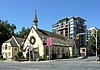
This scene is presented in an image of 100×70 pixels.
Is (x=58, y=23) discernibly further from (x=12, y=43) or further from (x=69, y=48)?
(x=12, y=43)

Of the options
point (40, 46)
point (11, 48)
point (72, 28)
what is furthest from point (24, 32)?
point (72, 28)

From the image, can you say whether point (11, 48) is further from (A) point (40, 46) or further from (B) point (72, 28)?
(B) point (72, 28)

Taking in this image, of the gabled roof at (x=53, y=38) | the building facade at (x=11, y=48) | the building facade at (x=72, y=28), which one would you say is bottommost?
the building facade at (x=11, y=48)

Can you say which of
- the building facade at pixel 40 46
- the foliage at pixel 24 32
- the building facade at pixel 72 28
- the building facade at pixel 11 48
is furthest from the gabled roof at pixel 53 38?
the building facade at pixel 72 28

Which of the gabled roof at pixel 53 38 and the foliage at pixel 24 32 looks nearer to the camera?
the gabled roof at pixel 53 38

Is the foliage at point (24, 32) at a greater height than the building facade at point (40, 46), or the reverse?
the foliage at point (24, 32)

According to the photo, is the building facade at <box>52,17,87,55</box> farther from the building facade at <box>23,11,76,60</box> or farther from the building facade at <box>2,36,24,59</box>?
the building facade at <box>2,36,24,59</box>

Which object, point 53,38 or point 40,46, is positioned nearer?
point 40,46

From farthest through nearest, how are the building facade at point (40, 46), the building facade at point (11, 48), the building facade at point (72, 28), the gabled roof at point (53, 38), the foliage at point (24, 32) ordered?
the building facade at point (72, 28), the foliage at point (24, 32), the gabled roof at point (53, 38), the building facade at point (11, 48), the building facade at point (40, 46)

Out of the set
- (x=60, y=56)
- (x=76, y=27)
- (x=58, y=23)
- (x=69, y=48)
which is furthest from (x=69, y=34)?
(x=60, y=56)

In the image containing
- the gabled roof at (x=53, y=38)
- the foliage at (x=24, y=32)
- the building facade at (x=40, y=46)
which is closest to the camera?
the building facade at (x=40, y=46)

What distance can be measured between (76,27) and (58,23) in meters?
22.2

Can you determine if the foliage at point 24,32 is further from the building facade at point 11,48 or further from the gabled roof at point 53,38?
the building facade at point 11,48

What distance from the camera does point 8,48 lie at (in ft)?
277
